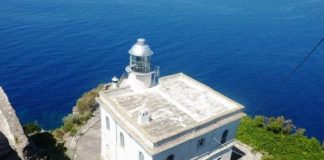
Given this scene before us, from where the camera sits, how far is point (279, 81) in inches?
2458

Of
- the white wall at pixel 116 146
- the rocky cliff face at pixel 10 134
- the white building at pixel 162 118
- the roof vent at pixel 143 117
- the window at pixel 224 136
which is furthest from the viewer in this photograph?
the window at pixel 224 136

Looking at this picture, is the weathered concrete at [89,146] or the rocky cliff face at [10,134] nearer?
the rocky cliff face at [10,134]

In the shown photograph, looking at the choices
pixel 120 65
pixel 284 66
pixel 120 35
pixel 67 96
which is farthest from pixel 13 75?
pixel 284 66

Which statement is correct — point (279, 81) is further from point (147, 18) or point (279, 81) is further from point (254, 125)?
point (147, 18)

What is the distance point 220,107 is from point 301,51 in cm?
5763

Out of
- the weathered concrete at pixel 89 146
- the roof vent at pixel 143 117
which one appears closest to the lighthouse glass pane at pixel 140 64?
the roof vent at pixel 143 117

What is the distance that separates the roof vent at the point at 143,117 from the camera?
22709mm

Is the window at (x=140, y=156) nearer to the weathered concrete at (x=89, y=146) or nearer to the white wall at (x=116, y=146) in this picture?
the white wall at (x=116, y=146)

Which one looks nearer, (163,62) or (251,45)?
(163,62)

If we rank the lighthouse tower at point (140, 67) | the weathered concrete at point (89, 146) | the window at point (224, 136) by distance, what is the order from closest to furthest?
the window at point (224, 136) → the lighthouse tower at point (140, 67) → the weathered concrete at point (89, 146)

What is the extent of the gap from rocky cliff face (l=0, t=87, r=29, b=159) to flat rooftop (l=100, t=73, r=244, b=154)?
283 inches

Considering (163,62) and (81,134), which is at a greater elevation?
(163,62)

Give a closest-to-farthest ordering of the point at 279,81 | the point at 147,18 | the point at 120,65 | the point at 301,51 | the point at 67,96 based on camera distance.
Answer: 1. the point at 67,96
2. the point at 279,81
3. the point at 120,65
4. the point at 301,51
5. the point at 147,18

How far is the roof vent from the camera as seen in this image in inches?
894
